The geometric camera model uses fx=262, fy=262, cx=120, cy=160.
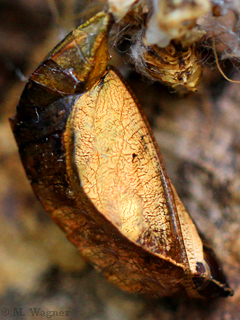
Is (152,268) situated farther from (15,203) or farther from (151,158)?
(15,203)

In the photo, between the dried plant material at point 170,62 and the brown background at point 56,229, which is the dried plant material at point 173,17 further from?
the brown background at point 56,229

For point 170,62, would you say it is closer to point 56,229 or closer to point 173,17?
point 173,17

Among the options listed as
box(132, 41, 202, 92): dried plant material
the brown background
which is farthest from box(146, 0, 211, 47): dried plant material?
the brown background

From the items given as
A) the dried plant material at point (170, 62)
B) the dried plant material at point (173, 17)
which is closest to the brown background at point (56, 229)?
the dried plant material at point (170, 62)

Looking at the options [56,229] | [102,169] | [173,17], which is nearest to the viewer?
[173,17]

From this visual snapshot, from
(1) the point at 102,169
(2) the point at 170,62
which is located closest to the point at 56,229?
(1) the point at 102,169

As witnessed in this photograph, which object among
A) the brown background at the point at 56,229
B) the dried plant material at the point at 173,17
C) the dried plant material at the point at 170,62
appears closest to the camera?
the dried plant material at the point at 173,17

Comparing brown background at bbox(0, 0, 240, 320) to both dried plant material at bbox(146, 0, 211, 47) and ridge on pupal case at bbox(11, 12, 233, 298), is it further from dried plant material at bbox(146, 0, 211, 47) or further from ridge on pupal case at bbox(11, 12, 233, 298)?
dried plant material at bbox(146, 0, 211, 47)

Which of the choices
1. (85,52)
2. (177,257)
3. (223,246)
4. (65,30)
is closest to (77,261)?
(177,257)
